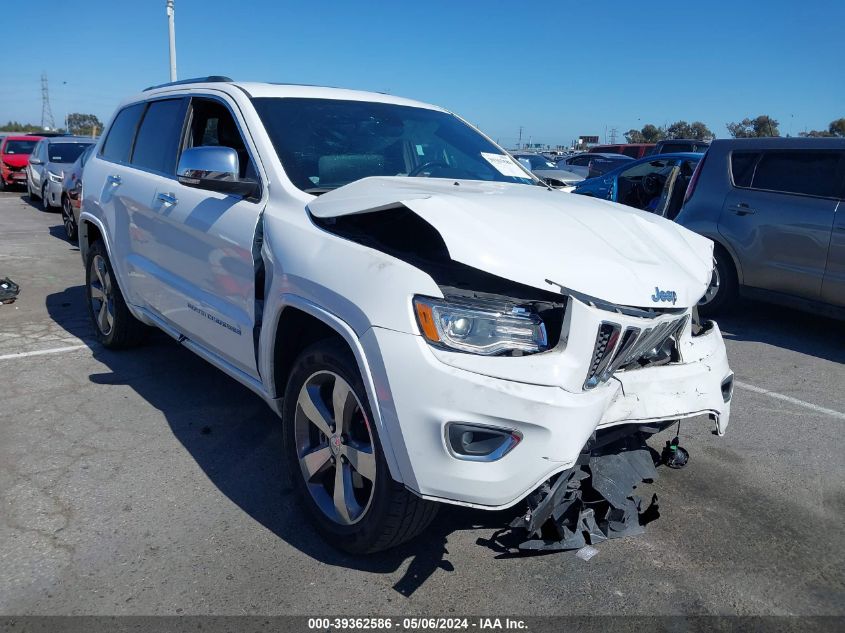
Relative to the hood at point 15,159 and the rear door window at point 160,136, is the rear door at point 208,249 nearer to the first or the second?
the rear door window at point 160,136

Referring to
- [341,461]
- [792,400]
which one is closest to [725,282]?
[792,400]

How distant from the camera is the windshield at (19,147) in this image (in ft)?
67.8

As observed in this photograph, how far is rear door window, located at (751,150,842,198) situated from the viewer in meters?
6.39

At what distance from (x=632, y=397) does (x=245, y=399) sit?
2806mm

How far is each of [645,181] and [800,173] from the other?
3.56m


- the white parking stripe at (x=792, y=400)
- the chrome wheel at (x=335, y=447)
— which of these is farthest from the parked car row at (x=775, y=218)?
the chrome wheel at (x=335, y=447)

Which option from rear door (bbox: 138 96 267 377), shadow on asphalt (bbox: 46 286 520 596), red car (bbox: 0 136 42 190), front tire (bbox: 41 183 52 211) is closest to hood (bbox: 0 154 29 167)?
red car (bbox: 0 136 42 190)

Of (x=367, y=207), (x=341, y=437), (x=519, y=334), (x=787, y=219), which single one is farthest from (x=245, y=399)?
(x=787, y=219)

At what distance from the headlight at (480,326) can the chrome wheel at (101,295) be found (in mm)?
3673

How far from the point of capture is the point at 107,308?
545 centimetres

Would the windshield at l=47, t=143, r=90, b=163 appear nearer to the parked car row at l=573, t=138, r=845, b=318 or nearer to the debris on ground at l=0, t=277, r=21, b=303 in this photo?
the debris on ground at l=0, t=277, r=21, b=303

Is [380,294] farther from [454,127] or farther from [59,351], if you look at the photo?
[59,351]

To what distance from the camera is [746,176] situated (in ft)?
23.1

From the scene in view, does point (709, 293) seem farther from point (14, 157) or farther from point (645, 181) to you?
point (14, 157)
